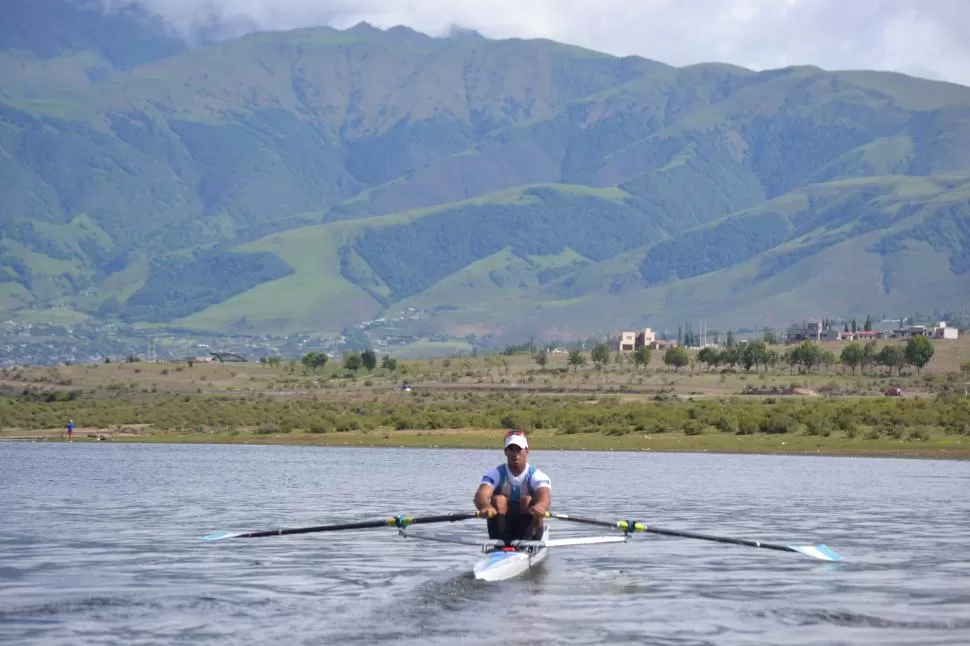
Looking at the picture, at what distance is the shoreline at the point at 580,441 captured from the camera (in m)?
78.1

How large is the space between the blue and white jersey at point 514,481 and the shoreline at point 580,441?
45.4 m

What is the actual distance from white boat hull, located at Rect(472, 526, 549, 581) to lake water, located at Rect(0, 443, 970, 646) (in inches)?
10.6

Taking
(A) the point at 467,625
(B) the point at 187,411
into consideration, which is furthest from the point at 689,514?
(B) the point at 187,411

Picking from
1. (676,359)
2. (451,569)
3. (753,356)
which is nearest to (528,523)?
(451,569)

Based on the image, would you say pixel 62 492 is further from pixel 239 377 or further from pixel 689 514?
pixel 239 377

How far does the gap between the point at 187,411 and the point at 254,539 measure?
76.7 m

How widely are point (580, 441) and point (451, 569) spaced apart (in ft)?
176

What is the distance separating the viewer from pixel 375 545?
37562mm

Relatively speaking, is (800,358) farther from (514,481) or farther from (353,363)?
(514,481)

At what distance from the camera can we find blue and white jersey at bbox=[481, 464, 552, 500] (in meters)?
32.4

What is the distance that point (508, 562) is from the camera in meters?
31.0

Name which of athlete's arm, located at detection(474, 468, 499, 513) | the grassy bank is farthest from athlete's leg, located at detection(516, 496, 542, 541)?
the grassy bank

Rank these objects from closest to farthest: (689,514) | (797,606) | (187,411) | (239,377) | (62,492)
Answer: (797,606)
(689,514)
(62,492)
(187,411)
(239,377)

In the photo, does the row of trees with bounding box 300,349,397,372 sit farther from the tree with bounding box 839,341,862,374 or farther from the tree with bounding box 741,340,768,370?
the tree with bounding box 839,341,862,374
